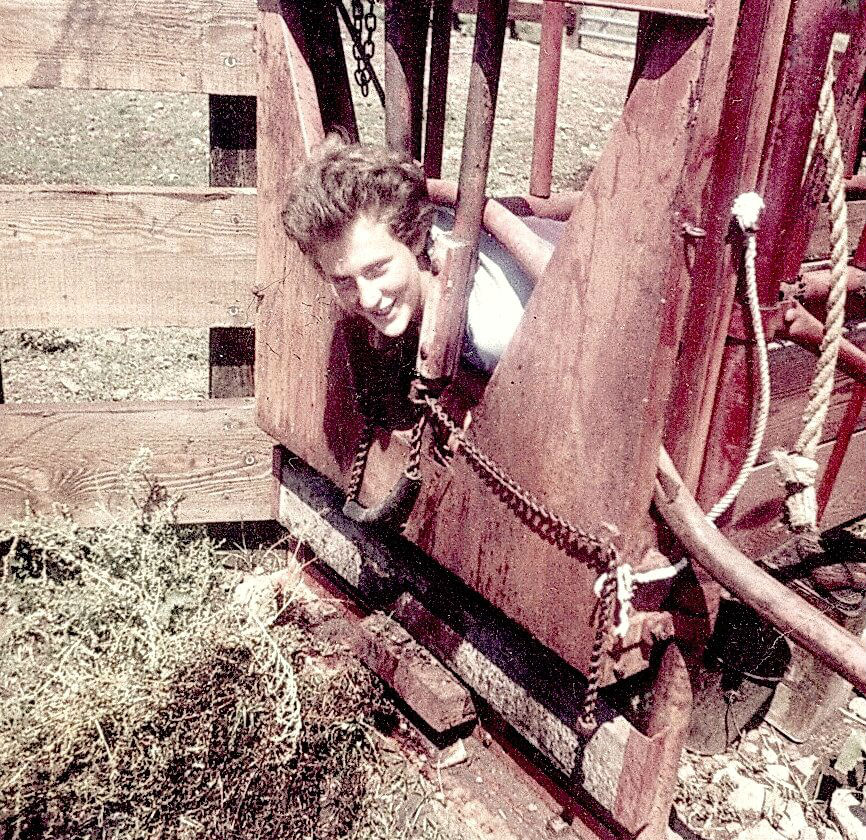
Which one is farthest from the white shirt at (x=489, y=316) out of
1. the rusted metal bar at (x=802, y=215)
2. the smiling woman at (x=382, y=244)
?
the rusted metal bar at (x=802, y=215)

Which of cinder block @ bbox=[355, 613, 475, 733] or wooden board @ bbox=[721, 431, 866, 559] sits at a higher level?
wooden board @ bbox=[721, 431, 866, 559]

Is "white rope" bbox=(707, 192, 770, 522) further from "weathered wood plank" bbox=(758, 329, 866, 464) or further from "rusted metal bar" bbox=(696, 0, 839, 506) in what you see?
"weathered wood plank" bbox=(758, 329, 866, 464)

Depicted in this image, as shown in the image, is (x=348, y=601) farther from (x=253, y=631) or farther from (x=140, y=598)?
(x=140, y=598)

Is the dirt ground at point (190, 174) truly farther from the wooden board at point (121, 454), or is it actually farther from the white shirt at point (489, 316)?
the white shirt at point (489, 316)

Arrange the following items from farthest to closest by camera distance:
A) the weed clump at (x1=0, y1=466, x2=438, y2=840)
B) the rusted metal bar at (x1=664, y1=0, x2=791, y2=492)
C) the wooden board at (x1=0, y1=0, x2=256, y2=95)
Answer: the wooden board at (x1=0, y1=0, x2=256, y2=95) → the weed clump at (x1=0, y1=466, x2=438, y2=840) → the rusted metal bar at (x1=664, y1=0, x2=791, y2=492)

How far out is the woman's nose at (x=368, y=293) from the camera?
243cm

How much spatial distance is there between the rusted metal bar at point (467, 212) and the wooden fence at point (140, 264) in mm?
1227

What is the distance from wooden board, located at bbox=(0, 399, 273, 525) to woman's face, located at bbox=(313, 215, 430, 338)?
3.93ft

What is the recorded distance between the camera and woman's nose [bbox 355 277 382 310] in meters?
2.43

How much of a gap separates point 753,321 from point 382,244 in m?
0.95

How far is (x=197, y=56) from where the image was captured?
3.09 m

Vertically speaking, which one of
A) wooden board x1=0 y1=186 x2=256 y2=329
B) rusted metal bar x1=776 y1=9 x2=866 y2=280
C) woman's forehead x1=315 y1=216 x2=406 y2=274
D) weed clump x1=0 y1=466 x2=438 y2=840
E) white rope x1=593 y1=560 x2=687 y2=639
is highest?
rusted metal bar x1=776 y1=9 x2=866 y2=280

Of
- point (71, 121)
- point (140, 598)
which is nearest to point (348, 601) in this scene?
point (140, 598)

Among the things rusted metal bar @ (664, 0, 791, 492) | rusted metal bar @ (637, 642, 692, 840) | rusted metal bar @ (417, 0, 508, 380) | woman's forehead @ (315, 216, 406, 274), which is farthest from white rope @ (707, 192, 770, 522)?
woman's forehead @ (315, 216, 406, 274)
